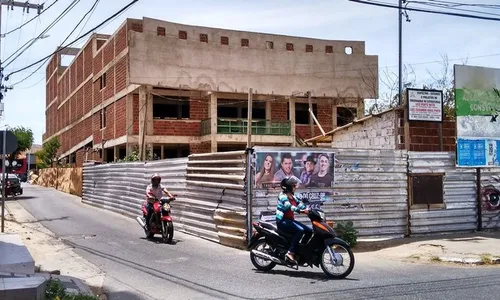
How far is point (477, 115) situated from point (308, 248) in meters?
8.04

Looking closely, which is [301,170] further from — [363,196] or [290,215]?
[290,215]

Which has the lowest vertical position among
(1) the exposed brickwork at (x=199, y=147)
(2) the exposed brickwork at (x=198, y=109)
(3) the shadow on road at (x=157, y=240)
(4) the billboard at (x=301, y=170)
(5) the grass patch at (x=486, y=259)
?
(3) the shadow on road at (x=157, y=240)

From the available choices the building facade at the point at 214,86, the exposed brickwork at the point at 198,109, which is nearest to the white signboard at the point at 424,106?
the building facade at the point at 214,86

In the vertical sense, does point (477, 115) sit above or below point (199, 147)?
below

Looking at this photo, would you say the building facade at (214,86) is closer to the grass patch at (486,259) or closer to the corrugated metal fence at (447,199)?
the corrugated metal fence at (447,199)

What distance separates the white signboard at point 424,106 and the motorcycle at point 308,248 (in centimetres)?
623

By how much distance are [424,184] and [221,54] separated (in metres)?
24.6

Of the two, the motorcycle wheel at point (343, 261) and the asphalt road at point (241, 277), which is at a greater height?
the motorcycle wheel at point (343, 261)

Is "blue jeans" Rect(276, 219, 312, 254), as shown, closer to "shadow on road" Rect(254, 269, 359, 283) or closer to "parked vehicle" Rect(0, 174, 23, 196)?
"shadow on road" Rect(254, 269, 359, 283)

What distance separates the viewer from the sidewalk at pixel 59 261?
8.63 metres

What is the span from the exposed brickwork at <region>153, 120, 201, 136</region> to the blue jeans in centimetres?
2602

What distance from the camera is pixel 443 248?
39.0 ft

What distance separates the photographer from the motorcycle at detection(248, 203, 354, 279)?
889 centimetres

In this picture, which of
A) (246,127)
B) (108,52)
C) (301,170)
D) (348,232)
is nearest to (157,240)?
(301,170)
